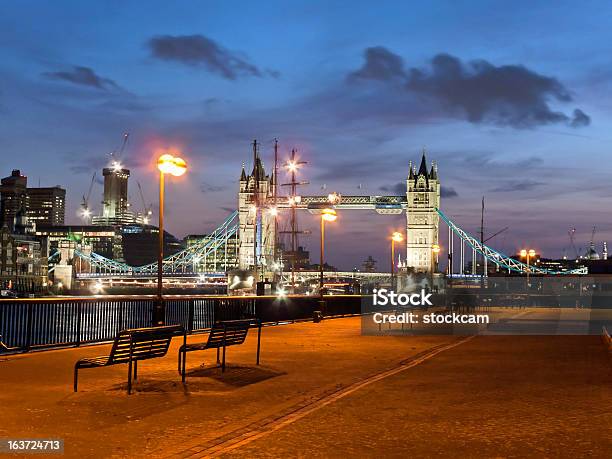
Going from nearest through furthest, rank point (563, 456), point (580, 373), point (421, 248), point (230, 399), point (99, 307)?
point (563, 456), point (230, 399), point (580, 373), point (99, 307), point (421, 248)

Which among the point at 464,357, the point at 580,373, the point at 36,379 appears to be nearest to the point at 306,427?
the point at 36,379

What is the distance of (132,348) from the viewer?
37.2ft

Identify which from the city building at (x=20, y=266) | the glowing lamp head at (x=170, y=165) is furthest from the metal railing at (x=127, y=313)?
the city building at (x=20, y=266)

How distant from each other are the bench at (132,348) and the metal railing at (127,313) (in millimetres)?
5560

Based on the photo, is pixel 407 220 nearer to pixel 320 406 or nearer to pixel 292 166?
pixel 292 166

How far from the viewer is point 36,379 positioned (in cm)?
1247

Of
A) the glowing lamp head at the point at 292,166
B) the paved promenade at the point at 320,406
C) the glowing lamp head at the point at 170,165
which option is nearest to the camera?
the paved promenade at the point at 320,406

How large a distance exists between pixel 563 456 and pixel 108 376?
7834 mm

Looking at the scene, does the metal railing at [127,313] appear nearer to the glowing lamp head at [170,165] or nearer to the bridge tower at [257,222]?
the glowing lamp head at [170,165]

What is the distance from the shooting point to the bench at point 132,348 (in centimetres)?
1106

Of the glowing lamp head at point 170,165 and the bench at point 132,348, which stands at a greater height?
the glowing lamp head at point 170,165

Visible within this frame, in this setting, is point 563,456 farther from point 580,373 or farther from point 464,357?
point 464,357

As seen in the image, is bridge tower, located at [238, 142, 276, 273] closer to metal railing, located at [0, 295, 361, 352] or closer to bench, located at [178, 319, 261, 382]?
metal railing, located at [0, 295, 361, 352]

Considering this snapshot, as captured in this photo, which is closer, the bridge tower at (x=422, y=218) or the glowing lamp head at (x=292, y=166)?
the glowing lamp head at (x=292, y=166)
